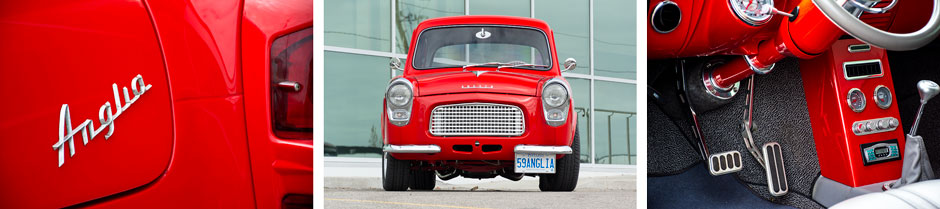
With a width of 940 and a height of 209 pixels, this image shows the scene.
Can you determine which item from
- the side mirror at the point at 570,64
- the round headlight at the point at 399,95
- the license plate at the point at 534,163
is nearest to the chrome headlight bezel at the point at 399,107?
the round headlight at the point at 399,95

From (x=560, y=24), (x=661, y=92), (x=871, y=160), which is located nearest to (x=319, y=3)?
(x=560, y=24)

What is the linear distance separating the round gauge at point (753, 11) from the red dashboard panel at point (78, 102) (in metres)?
1.47

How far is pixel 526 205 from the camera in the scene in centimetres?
166

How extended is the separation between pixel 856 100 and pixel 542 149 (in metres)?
0.96

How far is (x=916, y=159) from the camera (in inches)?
68.4

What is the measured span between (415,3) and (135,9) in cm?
76

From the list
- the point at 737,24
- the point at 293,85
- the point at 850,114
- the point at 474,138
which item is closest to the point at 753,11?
the point at 737,24

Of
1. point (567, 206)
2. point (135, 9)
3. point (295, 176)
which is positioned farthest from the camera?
point (567, 206)

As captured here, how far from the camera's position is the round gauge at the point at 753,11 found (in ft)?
5.41

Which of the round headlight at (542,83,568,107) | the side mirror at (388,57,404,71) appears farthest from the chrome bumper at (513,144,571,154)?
the side mirror at (388,57,404,71)

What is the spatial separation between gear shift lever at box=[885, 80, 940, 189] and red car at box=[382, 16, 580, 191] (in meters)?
0.97

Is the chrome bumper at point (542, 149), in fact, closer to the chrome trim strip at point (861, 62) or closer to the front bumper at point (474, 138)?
the front bumper at point (474, 138)

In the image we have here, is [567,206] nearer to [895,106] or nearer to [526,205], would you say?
[526,205]

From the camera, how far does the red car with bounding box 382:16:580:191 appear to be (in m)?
1.69
